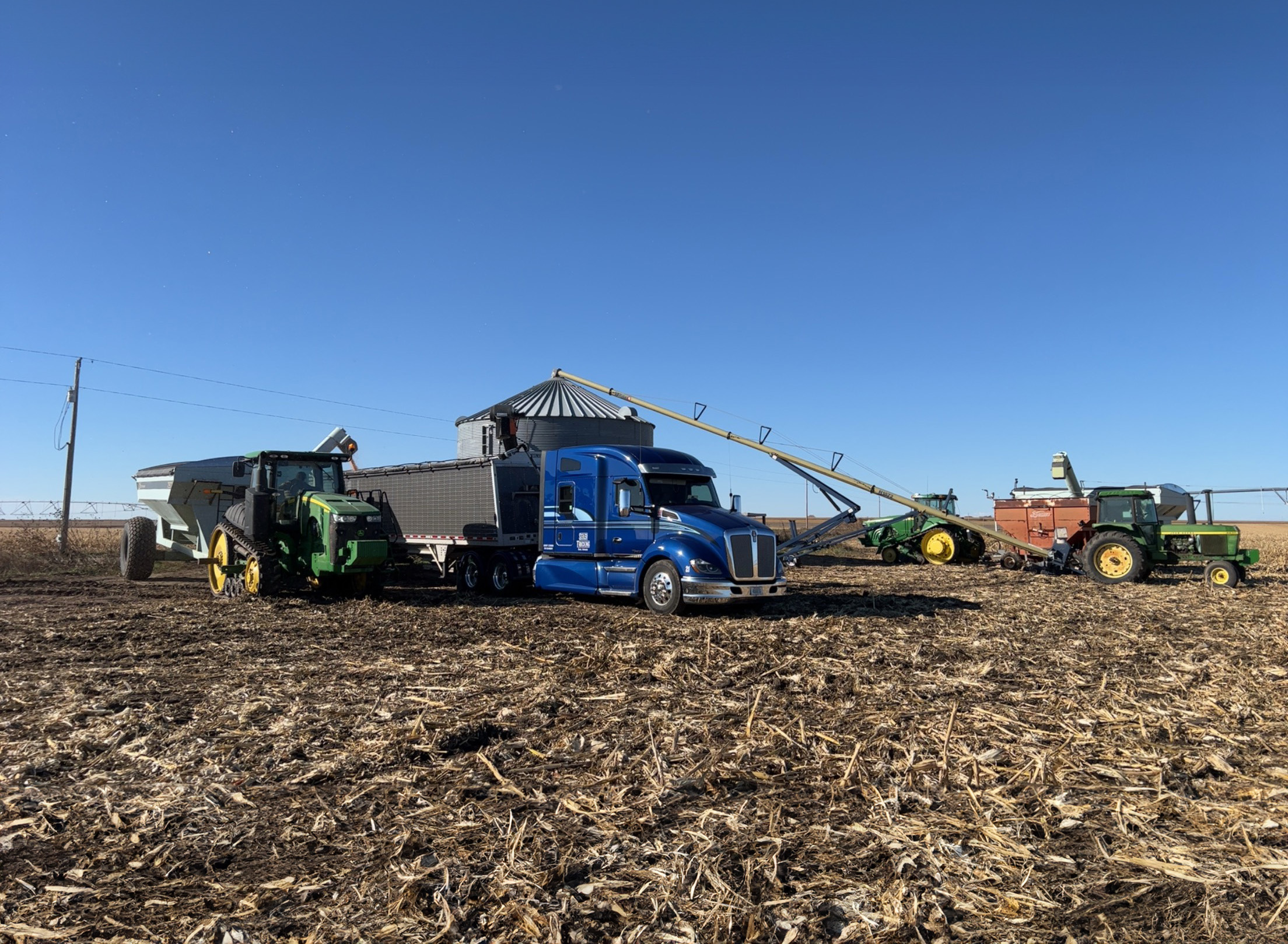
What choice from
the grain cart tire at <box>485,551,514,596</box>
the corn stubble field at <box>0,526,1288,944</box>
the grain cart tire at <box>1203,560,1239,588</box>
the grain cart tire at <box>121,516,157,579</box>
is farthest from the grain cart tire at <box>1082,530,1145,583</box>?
the grain cart tire at <box>121,516,157,579</box>

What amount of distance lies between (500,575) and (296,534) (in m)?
3.92

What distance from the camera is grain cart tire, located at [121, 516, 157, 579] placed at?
19953 millimetres

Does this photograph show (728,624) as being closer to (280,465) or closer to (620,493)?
(620,493)

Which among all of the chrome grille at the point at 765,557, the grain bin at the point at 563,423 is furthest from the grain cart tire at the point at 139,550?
the chrome grille at the point at 765,557

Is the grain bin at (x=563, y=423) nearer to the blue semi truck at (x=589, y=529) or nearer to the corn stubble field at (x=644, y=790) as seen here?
the blue semi truck at (x=589, y=529)

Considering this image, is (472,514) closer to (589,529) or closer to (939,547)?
(589,529)

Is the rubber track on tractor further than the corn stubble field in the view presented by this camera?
Yes

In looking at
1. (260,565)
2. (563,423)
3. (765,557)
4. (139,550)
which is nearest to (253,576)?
(260,565)

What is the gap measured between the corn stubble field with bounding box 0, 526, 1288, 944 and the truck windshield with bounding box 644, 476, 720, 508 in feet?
13.3

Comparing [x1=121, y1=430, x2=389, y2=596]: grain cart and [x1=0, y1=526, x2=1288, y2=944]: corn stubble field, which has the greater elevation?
[x1=121, y1=430, x2=389, y2=596]: grain cart

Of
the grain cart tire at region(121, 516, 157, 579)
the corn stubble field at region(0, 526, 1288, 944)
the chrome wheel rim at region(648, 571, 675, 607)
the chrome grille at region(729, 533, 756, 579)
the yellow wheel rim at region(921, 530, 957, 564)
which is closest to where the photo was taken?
the corn stubble field at region(0, 526, 1288, 944)

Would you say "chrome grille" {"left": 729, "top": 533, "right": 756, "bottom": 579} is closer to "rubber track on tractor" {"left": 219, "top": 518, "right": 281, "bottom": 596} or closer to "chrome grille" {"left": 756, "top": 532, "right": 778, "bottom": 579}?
"chrome grille" {"left": 756, "top": 532, "right": 778, "bottom": 579}

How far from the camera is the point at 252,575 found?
14.9m

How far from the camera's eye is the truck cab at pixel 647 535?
1354 cm
